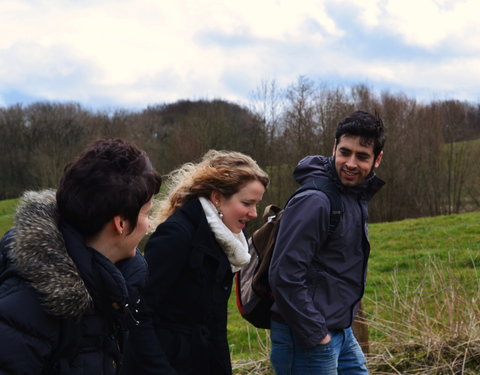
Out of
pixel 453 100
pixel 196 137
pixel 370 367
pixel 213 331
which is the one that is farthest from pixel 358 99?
pixel 213 331

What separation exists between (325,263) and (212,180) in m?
0.70

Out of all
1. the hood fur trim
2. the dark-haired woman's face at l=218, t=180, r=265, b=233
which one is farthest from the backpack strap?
the hood fur trim

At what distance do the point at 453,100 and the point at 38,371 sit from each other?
3211 cm

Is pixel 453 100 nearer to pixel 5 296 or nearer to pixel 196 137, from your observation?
pixel 196 137

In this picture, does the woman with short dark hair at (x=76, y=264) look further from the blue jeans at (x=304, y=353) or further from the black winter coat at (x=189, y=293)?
the blue jeans at (x=304, y=353)

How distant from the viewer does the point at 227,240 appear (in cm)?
288

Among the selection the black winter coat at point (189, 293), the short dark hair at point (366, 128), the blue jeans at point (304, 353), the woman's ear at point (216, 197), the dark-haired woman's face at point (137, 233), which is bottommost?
the blue jeans at point (304, 353)

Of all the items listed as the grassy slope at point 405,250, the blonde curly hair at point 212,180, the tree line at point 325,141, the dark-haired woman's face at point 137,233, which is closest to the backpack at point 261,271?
the blonde curly hair at point 212,180

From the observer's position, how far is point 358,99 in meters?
28.4

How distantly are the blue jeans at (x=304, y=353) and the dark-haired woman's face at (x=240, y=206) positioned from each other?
537mm

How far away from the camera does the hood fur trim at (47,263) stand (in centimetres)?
167

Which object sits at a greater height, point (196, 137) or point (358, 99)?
point (358, 99)

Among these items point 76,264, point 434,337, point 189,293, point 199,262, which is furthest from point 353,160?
point 434,337

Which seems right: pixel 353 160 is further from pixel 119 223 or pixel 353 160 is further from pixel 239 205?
pixel 119 223
